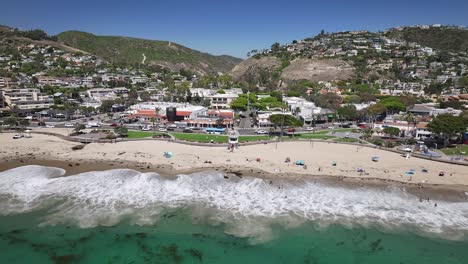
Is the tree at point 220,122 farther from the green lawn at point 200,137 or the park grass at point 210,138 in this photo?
the green lawn at point 200,137

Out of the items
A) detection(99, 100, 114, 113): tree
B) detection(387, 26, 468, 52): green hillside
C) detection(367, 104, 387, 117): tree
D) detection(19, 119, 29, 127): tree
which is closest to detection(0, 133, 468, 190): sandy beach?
detection(19, 119, 29, 127): tree

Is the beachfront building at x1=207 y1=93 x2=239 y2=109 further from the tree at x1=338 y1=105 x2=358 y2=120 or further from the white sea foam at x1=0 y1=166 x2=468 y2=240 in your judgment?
the white sea foam at x1=0 y1=166 x2=468 y2=240

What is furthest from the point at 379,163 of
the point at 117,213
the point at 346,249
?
the point at 117,213

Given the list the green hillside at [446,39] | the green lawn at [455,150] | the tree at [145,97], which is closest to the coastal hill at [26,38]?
the tree at [145,97]

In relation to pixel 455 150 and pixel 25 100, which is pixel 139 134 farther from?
pixel 455 150

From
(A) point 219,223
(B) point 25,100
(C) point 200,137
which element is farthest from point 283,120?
(B) point 25,100
